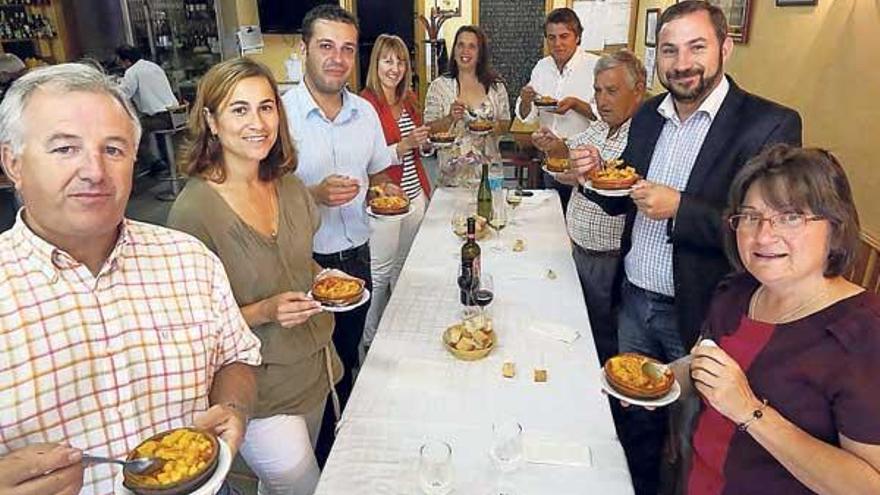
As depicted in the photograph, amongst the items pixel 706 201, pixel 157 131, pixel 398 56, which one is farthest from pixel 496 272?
pixel 157 131

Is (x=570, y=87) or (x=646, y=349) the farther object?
(x=570, y=87)

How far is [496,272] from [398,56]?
153 centimetres

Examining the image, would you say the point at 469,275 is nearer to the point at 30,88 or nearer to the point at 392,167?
the point at 392,167

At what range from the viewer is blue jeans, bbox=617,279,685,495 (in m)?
2.14

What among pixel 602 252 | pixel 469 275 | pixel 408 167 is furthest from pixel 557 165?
pixel 469 275

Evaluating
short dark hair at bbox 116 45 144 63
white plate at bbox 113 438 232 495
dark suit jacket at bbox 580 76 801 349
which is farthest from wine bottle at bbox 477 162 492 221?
short dark hair at bbox 116 45 144 63

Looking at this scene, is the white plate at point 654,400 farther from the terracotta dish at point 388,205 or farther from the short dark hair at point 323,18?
the short dark hair at point 323,18

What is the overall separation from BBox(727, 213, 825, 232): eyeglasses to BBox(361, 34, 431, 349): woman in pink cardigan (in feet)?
6.87

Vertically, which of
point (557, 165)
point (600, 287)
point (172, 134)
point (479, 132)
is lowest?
point (600, 287)

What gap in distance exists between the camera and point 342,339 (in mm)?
2645

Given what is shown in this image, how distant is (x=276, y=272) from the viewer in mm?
1788

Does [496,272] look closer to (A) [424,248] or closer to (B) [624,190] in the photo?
(A) [424,248]

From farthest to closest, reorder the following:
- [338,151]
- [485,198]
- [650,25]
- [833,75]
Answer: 1. [650,25]
2. [485,198]
3. [338,151]
4. [833,75]

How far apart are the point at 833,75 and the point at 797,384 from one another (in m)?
1.85
